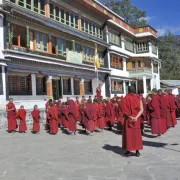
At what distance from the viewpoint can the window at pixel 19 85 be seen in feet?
60.4

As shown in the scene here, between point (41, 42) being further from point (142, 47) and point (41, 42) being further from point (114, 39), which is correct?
point (142, 47)

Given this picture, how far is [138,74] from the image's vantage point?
1441 inches

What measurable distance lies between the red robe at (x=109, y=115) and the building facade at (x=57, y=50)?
6.41 m

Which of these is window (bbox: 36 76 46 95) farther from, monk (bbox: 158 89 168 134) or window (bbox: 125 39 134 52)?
window (bbox: 125 39 134 52)

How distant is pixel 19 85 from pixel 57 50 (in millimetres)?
4736

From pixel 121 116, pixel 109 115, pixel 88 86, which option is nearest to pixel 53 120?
pixel 109 115

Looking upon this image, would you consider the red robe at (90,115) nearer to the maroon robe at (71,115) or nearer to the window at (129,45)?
the maroon robe at (71,115)

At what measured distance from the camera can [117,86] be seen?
33094 mm

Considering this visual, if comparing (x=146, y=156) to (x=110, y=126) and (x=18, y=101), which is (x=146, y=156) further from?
(x=18, y=101)

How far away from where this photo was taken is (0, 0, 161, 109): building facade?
17609mm

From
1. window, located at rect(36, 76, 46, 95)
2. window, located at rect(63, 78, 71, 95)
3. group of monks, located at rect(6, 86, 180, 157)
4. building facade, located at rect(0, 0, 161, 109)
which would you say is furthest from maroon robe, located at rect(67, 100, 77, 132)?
window, located at rect(63, 78, 71, 95)

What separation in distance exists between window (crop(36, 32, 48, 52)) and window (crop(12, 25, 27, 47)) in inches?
50.2

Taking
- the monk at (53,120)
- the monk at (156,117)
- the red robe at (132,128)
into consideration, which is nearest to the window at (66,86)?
the monk at (53,120)

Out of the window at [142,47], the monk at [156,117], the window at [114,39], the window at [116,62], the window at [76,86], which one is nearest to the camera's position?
the monk at [156,117]
